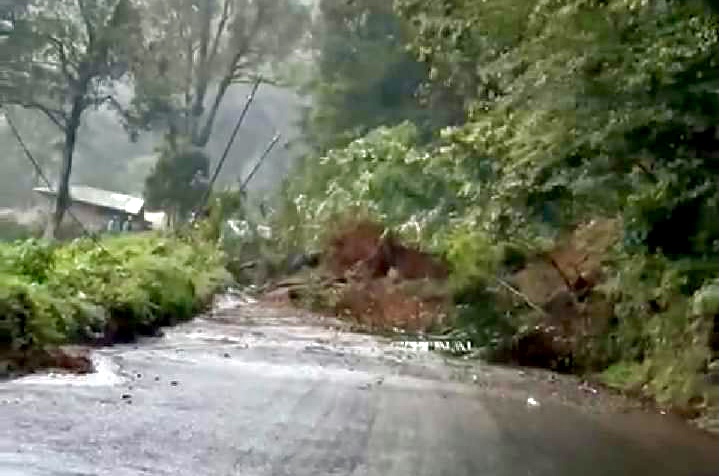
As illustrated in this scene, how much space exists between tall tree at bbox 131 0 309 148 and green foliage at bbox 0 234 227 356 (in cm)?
2304

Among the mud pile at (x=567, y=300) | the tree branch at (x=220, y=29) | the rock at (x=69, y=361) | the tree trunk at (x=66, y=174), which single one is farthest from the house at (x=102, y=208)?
the rock at (x=69, y=361)

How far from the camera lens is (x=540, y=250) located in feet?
66.4

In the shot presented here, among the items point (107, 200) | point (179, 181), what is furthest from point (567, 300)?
point (107, 200)

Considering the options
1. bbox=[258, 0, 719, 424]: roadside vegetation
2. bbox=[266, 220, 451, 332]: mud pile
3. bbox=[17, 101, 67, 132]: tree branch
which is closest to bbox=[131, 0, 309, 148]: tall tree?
bbox=[17, 101, 67, 132]: tree branch

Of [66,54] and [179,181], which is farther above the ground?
[66,54]

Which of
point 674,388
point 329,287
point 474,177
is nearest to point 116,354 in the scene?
point 474,177

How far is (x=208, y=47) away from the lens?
178 feet

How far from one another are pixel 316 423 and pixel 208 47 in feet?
146

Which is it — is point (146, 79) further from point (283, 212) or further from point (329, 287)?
point (329, 287)

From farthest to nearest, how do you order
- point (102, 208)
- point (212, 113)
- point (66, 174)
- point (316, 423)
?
point (212, 113) → point (102, 208) → point (66, 174) → point (316, 423)

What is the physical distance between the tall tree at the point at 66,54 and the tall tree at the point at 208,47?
12.9ft

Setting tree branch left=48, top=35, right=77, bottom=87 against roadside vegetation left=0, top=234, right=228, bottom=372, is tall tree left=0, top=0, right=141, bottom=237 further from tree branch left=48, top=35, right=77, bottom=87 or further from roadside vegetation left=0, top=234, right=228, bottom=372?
roadside vegetation left=0, top=234, right=228, bottom=372

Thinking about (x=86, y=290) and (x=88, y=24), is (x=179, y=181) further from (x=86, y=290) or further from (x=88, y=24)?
(x=86, y=290)

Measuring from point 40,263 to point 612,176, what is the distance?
312 inches
